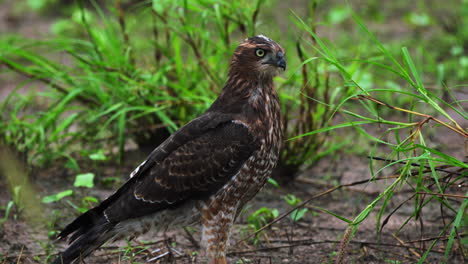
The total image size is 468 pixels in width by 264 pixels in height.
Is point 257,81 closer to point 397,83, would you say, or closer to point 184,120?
point 184,120

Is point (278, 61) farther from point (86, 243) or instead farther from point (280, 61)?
point (86, 243)

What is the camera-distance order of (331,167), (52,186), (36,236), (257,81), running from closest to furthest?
(257,81)
(36,236)
(52,186)
(331,167)

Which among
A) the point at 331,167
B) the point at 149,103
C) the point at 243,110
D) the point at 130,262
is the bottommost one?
the point at 331,167

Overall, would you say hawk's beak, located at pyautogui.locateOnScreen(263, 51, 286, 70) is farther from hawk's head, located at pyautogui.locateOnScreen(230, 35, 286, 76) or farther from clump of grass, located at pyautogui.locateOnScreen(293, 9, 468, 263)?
clump of grass, located at pyautogui.locateOnScreen(293, 9, 468, 263)

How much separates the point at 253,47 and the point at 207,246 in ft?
4.17

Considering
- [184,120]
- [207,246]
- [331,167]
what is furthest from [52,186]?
[331,167]

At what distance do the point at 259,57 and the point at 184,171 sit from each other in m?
0.86

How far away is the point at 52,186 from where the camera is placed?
549cm

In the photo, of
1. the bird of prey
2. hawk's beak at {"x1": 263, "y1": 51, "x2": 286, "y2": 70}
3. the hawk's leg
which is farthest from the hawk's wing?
hawk's beak at {"x1": 263, "y1": 51, "x2": 286, "y2": 70}

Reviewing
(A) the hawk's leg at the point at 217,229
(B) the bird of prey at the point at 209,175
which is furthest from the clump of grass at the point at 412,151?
(A) the hawk's leg at the point at 217,229

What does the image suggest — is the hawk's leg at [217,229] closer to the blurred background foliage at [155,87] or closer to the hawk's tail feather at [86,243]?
the hawk's tail feather at [86,243]

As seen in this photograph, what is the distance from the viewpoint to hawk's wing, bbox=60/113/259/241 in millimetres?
3934

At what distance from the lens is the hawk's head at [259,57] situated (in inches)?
162

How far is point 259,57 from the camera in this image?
4156 millimetres
